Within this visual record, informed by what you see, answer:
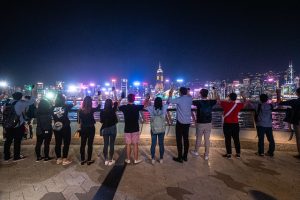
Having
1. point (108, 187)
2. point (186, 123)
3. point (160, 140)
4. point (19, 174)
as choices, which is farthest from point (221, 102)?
point (19, 174)

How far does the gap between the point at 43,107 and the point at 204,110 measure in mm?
4936

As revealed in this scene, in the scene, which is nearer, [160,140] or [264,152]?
[160,140]

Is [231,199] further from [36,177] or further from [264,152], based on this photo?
[36,177]

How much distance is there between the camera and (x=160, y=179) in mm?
5504

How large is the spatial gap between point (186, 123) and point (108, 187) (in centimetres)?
302

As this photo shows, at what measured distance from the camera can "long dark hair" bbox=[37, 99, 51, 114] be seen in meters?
6.79

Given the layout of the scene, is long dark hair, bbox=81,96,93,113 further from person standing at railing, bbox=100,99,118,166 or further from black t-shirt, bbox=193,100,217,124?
black t-shirt, bbox=193,100,217,124

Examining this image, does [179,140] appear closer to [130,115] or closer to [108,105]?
[130,115]

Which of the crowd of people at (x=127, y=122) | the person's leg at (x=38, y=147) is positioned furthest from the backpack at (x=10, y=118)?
the person's leg at (x=38, y=147)

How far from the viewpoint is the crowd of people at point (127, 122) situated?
21.6 feet

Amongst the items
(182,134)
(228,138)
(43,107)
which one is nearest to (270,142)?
(228,138)

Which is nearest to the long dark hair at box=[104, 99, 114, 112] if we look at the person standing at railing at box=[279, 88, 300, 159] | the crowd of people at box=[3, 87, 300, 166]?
the crowd of people at box=[3, 87, 300, 166]

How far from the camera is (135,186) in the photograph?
16.7 ft

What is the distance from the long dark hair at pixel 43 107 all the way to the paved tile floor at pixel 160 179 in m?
1.55
